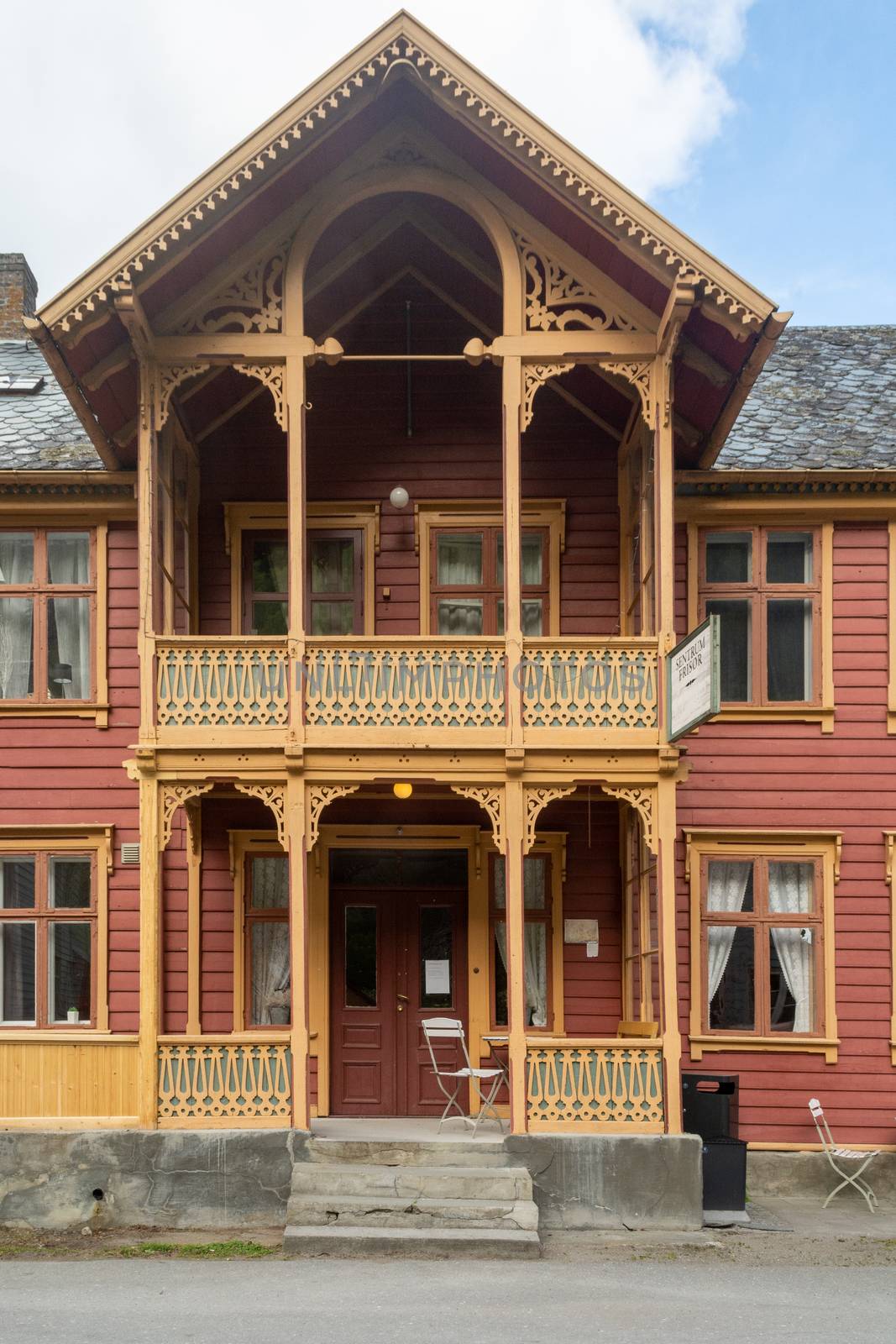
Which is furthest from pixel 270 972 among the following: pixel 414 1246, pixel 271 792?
pixel 414 1246

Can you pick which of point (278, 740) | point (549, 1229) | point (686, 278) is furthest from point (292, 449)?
point (549, 1229)

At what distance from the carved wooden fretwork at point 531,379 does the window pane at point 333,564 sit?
3.08 m

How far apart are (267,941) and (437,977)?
1742mm

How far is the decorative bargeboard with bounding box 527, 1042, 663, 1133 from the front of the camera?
1196 cm

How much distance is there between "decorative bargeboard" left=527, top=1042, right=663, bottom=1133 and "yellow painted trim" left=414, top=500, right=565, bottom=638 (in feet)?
14.6

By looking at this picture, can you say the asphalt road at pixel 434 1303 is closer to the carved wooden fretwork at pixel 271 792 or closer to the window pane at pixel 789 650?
the carved wooden fretwork at pixel 271 792

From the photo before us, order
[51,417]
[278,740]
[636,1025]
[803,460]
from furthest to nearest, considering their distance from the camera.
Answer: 1. [51,417]
2. [803,460]
3. [636,1025]
4. [278,740]

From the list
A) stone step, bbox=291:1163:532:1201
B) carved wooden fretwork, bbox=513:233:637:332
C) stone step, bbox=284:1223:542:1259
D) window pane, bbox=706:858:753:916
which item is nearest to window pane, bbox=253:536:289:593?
carved wooden fretwork, bbox=513:233:637:332

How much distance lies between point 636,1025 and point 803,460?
5.70 metres

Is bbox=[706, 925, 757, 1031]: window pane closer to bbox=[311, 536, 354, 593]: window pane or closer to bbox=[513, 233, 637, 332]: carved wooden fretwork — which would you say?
bbox=[311, 536, 354, 593]: window pane

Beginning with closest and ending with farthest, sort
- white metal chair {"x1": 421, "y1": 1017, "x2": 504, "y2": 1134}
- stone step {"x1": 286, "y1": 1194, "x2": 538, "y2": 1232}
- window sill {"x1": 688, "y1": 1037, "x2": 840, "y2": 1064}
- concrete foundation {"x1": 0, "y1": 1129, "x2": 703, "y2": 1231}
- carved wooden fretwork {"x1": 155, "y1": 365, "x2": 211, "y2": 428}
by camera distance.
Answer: stone step {"x1": 286, "y1": 1194, "x2": 538, "y2": 1232} < concrete foundation {"x1": 0, "y1": 1129, "x2": 703, "y2": 1231} < carved wooden fretwork {"x1": 155, "y1": 365, "x2": 211, "y2": 428} < white metal chair {"x1": 421, "y1": 1017, "x2": 504, "y2": 1134} < window sill {"x1": 688, "y1": 1037, "x2": 840, "y2": 1064}

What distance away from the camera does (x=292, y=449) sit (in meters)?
12.4

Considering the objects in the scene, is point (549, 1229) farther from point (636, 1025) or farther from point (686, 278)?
point (686, 278)

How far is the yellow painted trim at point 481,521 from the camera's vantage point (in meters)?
14.8
